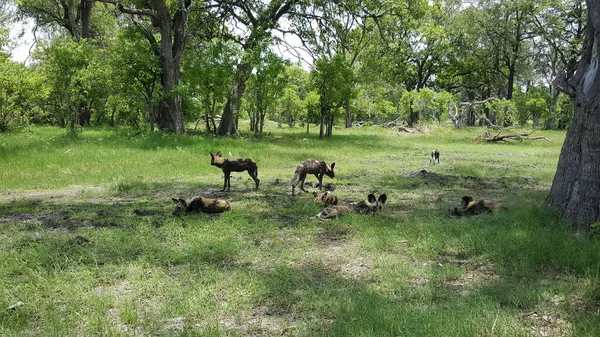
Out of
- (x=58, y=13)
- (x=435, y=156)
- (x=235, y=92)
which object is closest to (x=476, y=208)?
(x=435, y=156)

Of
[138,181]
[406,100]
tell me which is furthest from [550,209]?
[406,100]

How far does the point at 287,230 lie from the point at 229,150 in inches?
453

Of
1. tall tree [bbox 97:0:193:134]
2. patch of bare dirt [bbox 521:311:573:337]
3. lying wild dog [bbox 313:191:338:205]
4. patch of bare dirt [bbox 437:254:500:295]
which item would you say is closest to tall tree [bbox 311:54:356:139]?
tall tree [bbox 97:0:193:134]

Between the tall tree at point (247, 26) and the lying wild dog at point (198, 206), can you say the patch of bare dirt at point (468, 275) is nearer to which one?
the lying wild dog at point (198, 206)

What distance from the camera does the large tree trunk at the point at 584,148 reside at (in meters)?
6.39

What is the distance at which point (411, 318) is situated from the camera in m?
3.74

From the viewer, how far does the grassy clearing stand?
3.77 meters

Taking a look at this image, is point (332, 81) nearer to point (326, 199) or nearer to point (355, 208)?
point (326, 199)

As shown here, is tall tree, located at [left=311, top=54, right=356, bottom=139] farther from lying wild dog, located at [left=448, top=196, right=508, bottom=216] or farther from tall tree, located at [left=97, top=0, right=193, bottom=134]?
lying wild dog, located at [left=448, top=196, right=508, bottom=216]

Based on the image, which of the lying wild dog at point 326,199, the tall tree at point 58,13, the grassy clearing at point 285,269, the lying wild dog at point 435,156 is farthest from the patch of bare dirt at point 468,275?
the tall tree at point 58,13

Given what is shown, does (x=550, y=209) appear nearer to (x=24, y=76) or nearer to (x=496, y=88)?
(x=24, y=76)

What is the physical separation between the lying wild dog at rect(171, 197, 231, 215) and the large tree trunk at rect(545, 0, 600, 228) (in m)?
5.92

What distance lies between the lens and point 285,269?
5.12 metres

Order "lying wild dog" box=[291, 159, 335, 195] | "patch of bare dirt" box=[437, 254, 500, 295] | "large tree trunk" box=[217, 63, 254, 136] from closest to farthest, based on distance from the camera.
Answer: "patch of bare dirt" box=[437, 254, 500, 295]
"lying wild dog" box=[291, 159, 335, 195]
"large tree trunk" box=[217, 63, 254, 136]
